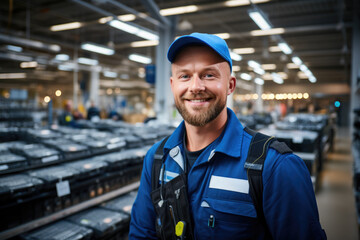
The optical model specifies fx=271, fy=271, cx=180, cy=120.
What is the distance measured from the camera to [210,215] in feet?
3.72

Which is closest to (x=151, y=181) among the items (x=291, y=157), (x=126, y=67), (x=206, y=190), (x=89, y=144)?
(x=206, y=190)

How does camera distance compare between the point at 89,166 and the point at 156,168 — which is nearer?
the point at 156,168

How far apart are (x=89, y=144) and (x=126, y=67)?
18.1 metres

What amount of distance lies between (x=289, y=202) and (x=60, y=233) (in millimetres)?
2000

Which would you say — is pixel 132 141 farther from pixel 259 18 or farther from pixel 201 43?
pixel 259 18

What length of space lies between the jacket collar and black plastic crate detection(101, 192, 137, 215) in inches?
66.3


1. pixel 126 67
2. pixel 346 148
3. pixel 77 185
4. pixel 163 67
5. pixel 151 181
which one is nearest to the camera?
pixel 151 181

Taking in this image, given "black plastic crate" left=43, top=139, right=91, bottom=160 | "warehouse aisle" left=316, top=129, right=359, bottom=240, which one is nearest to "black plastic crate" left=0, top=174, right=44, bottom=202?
"black plastic crate" left=43, top=139, right=91, bottom=160

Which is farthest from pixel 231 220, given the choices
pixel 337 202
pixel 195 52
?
pixel 337 202

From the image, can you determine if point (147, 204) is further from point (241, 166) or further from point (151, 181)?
point (241, 166)

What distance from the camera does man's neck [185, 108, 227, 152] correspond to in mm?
1296

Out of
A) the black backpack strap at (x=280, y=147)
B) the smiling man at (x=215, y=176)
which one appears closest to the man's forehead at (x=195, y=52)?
the smiling man at (x=215, y=176)

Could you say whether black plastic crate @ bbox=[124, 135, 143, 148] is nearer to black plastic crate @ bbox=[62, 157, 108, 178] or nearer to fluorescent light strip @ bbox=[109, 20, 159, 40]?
black plastic crate @ bbox=[62, 157, 108, 178]

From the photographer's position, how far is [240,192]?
1108mm
